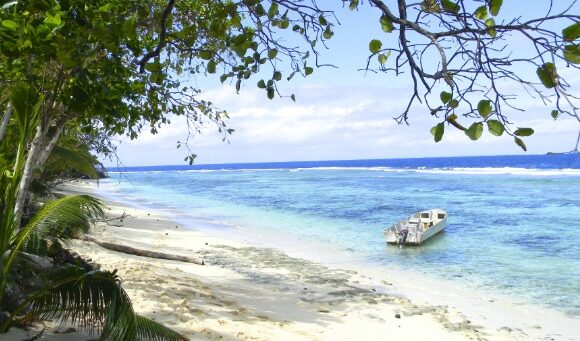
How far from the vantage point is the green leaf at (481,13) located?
201 centimetres

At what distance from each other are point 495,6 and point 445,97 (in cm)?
39

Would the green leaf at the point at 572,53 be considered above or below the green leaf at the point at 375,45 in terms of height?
below

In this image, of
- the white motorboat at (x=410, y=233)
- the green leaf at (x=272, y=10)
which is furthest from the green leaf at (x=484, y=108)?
the white motorboat at (x=410, y=233)

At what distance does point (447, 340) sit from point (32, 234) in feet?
17.8

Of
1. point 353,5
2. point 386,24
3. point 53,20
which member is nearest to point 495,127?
point 386,24

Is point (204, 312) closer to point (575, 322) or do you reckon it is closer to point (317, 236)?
point (575, 322)

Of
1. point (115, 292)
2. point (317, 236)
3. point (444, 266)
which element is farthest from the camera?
point (317, 236)

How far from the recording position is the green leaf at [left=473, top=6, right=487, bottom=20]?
2.01 meters

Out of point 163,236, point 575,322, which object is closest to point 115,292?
point 575,322

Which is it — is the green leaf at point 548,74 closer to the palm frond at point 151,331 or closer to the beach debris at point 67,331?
the palm frond at point 151,331

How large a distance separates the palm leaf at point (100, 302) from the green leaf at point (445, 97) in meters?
3.00

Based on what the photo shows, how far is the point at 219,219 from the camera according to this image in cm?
2364

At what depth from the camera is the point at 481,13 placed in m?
2.03

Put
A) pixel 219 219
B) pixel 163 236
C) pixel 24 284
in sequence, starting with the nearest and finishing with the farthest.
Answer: pixel 24 284, pixel 163 236, pixel 219 219
